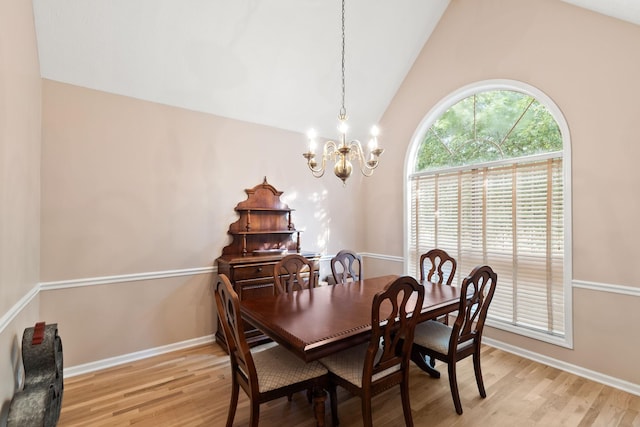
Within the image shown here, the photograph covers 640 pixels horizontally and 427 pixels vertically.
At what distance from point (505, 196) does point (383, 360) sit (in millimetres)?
2387

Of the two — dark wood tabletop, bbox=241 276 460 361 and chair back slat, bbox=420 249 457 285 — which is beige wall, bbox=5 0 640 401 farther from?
dark wood tabletop, bbox=241 276 460 361

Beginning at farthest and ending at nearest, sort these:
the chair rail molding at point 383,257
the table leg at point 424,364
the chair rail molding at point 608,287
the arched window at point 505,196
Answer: the chair rail molding at point 383,257
the arched window at point 505,196
the table leg at point 424,364
the chair rail molding at point 608,287

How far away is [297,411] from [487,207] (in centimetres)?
280

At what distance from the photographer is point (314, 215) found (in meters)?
4.25

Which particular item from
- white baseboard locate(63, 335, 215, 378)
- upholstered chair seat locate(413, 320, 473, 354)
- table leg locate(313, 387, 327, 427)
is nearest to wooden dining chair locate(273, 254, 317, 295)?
table leg locate(313, 387, 327, 427)

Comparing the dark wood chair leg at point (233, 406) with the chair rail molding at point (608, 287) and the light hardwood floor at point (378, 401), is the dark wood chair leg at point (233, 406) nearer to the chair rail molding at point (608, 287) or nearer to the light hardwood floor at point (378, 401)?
the light hardwood floor at point (378, 401)

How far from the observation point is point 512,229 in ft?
10.2

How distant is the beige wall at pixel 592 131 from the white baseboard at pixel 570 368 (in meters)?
0.04

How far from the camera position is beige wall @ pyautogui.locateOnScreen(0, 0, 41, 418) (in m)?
1.54

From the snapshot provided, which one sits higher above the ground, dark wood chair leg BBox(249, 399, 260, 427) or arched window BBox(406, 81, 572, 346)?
arched window BBox(406, 81, 572, 346)

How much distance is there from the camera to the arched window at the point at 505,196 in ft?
9.28

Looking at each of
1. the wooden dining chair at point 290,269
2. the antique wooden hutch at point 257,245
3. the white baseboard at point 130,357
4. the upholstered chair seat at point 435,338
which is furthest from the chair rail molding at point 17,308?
the upholstered chair seat at point 435,338

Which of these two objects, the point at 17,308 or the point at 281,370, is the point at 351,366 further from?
the point at 17,308

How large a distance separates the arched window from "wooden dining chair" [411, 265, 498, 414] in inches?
44.1
